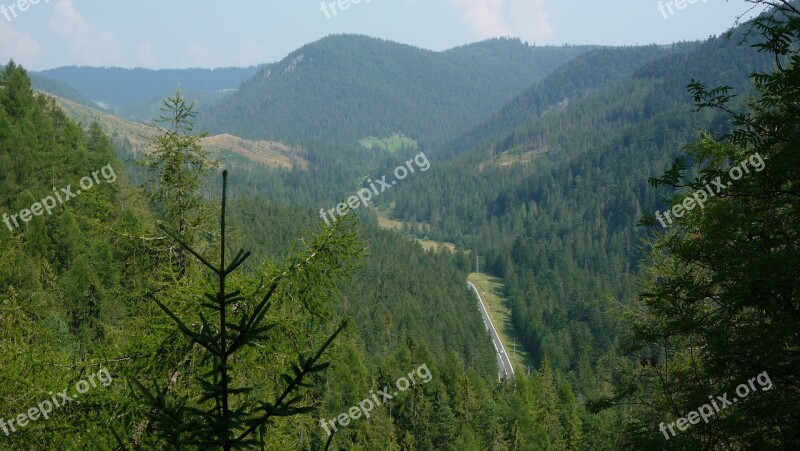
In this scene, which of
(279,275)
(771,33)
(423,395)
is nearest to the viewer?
(771,33)

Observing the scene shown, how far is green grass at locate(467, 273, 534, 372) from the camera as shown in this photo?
97769 mm

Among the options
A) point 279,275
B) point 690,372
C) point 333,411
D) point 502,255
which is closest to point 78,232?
point 333,411

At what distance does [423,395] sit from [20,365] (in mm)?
38560

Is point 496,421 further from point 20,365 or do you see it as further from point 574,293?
point 574,293

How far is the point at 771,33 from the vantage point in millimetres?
6723
